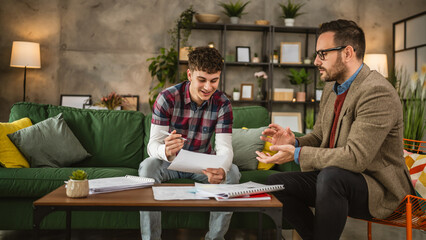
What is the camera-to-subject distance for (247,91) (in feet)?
17.3

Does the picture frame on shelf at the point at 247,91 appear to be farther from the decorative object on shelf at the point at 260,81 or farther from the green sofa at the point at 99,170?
the green sofa at the point at 99,170

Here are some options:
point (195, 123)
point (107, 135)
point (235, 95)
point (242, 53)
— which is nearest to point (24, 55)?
point (107, 135)

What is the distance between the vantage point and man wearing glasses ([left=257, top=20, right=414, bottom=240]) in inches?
64.9

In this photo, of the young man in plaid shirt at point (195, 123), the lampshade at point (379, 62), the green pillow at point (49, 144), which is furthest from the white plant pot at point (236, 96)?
the young man in plaid shirt at point (195, 123)

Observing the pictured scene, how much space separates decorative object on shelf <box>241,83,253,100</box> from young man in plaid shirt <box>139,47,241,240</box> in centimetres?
290

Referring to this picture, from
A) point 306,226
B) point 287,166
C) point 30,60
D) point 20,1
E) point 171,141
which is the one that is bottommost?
point 306,226

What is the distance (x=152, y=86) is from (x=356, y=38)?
3672 millimetres

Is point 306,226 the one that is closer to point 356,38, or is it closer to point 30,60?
point 356,38

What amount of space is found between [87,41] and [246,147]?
326 centimetres

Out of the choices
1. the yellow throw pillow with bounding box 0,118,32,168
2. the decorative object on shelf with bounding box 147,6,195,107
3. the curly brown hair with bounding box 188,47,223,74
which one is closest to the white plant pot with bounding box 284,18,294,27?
the decorative object on shelf with bounding box 147,6,195,107

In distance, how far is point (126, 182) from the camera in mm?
1724

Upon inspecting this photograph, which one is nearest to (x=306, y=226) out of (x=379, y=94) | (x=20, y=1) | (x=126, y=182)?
(x=379, y=94)

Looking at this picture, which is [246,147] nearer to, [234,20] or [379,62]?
[234,20]

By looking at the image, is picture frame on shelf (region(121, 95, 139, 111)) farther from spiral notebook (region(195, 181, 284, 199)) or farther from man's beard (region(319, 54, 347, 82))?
spiral notebook (region(195, 181, 284, 199))
